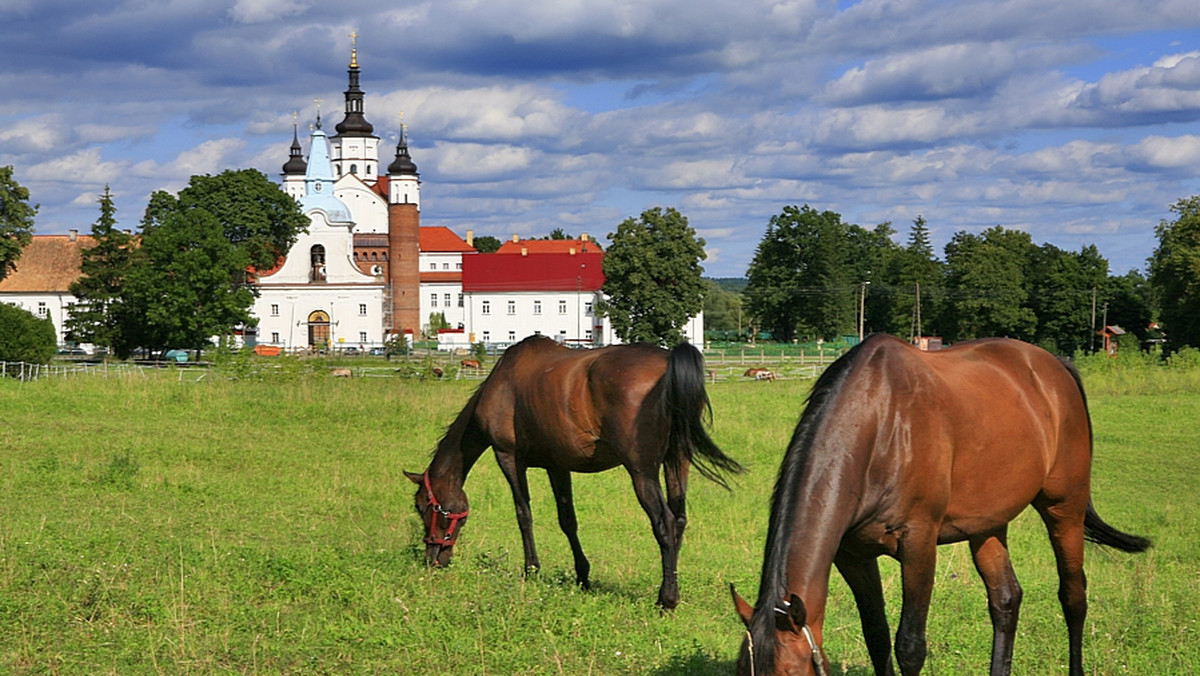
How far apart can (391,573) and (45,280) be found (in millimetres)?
83694

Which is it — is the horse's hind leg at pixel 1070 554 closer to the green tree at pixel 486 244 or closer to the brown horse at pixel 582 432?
the brown horse at pixel 582 432

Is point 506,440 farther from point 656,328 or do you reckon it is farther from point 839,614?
point 656,328

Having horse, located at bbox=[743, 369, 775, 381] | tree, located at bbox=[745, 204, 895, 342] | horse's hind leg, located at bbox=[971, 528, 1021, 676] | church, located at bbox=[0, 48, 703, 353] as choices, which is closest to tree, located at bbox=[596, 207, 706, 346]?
church, located at bbox=[0, 48, 703, 353]

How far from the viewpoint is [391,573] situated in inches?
329

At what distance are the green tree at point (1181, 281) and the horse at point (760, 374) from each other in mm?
24424

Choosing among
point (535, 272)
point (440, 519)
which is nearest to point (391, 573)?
point (440, 519)

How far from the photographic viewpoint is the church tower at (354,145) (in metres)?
112

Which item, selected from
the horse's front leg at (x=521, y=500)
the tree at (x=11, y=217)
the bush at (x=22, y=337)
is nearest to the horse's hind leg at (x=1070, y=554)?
the horse's front leg at (x=521, y=500)

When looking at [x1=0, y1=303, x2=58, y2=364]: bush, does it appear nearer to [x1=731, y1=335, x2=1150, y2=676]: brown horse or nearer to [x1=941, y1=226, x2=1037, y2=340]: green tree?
[x1=731, y1=335, x2=1150, y2=676]: brown horse

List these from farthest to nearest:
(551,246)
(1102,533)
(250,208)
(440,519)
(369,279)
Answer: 1. (551,246)
2. (369,279)
3. (250,208)
4. (440,519)
5. (1102,533)

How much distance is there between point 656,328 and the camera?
6850cm

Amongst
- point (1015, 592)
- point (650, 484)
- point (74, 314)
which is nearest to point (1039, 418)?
point (1015, 592)

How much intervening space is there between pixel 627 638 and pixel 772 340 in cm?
8860

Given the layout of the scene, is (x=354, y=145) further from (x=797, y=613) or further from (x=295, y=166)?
(x=797, y=613)
